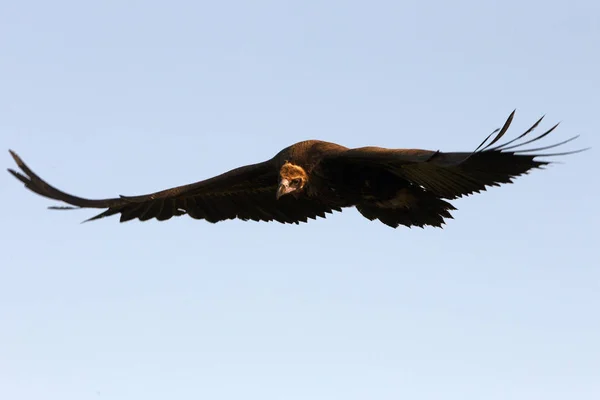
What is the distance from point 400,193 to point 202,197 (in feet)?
9.89

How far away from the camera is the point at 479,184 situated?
34.0 feet

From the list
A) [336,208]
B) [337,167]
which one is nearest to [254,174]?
[336,208]

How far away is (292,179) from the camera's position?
37.4ft

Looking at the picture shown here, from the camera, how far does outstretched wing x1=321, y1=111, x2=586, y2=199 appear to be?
31.7ft

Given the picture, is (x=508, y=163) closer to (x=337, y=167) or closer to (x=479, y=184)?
(x=479, y=184)

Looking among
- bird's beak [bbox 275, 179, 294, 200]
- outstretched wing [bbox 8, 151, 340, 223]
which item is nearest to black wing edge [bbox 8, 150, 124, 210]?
outstretched wing [bbox 8, 151, 340, 223]

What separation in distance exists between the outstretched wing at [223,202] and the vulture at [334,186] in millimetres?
11

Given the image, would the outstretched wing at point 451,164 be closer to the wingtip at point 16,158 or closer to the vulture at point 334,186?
the vulture at point 334,186

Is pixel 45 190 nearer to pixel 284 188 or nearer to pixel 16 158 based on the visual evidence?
pixel 16 158

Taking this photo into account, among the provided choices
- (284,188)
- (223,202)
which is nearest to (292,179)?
(284,188)

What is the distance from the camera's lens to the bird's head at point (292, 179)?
11.4 metres

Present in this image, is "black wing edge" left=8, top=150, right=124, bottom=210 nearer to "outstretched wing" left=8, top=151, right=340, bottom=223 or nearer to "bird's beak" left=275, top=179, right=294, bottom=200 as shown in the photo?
"outstretched wing" left=8, top=151, right=340, bottom=223

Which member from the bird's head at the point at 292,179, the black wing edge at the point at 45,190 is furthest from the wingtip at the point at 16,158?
the bird's head at the point at 292,179

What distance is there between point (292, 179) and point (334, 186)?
16.9 inches
